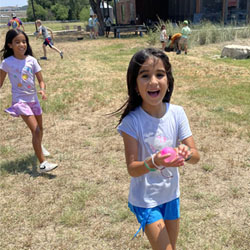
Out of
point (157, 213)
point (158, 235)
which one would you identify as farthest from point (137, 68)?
point (158, 235)

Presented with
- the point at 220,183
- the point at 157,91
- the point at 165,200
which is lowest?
the point at 220,183

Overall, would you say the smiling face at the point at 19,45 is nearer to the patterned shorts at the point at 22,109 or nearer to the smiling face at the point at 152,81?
the patterned shorts at the point at 22,109

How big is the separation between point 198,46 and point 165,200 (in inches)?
568

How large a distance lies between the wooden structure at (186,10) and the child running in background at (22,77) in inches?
615

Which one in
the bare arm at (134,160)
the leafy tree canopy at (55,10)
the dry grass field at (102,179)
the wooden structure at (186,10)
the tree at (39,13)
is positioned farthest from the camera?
the leafy tree canopy at (55,10)

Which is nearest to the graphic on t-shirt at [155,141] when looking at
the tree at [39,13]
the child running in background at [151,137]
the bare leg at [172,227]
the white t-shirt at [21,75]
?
the child running in background at [151,137]

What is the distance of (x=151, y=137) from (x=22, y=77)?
2.65 meters

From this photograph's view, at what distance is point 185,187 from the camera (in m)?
3.66

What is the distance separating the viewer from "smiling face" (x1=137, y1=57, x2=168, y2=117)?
5.77ft

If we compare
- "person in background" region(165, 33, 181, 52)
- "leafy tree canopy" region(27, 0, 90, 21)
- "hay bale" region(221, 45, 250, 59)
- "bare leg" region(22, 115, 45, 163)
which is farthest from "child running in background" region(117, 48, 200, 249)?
"leafy tree canopy" region(27, 0, 90, 21)

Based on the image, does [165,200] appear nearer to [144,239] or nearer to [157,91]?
[157,91]

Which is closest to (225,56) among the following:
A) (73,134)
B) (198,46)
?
(198,46)

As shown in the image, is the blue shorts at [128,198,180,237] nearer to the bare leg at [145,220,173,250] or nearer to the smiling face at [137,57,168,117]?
the bare leg at [145,220,173,250]

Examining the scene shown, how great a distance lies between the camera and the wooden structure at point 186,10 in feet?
68.9
